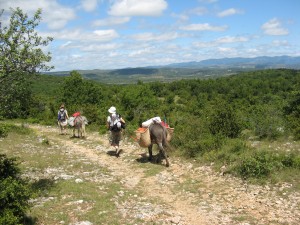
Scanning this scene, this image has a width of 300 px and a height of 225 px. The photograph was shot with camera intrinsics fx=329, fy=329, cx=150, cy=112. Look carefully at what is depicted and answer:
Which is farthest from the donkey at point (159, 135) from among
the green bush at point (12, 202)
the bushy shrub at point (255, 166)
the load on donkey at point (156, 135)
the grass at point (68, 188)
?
the green bush at point (12, 202)

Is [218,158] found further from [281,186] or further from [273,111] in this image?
[273,111]

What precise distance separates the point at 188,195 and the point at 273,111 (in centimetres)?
982

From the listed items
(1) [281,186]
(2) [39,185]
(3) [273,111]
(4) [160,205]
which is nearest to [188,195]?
(4) [160,205]

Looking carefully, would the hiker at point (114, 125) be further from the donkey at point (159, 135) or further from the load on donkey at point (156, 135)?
the donkey at point (159, 135)

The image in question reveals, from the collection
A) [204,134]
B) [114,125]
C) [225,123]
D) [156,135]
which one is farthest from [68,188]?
[225,123]

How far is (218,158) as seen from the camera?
38.4ft

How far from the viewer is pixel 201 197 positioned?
9.05 m

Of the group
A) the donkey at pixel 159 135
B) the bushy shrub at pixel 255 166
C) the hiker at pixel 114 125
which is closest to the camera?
the bushy shrub at pixel 255 166

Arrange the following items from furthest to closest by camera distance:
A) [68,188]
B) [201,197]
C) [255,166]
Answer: [255,166] → [68,188] → [201,197]

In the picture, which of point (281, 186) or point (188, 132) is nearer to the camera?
point (281, 186)

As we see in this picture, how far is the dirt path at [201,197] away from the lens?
758 centimetres

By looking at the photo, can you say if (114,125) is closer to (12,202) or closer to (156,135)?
(156,135)

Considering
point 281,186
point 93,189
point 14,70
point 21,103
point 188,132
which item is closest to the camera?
point 14,70

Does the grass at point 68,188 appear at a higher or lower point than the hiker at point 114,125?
lower
